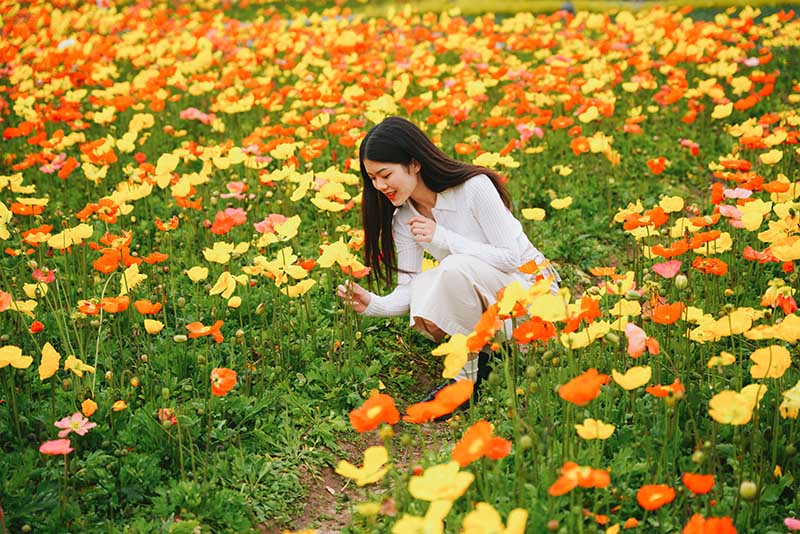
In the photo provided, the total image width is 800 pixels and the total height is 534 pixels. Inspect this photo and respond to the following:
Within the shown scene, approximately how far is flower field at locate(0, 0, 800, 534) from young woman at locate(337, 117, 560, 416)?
182 mm

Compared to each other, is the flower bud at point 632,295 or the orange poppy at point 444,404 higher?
the orange poppy at point 444,404

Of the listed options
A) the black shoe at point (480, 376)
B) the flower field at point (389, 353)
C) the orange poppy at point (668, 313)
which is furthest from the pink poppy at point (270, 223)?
the orange poppy at point (668, 313)

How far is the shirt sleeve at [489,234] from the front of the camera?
11.3ft

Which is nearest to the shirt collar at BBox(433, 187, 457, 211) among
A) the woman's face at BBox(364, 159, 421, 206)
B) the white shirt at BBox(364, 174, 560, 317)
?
the white shirt at BBox(364, 174, 560, 317)

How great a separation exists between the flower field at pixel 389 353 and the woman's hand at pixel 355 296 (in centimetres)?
7

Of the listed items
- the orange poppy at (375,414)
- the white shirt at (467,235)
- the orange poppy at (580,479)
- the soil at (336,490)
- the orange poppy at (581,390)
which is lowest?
the soil at (336,490)

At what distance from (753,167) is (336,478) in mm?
3569

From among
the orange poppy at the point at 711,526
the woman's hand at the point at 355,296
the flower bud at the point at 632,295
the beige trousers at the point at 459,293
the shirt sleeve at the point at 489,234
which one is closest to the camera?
the orange poppy at the point at 711,526

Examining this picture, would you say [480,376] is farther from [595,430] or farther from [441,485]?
[441,485]

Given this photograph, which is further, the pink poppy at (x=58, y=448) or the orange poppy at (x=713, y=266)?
the orange poppy at (x=713, y=266)

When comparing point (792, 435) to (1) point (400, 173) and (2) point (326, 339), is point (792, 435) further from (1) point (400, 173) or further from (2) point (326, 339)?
(2) point (326, 339)

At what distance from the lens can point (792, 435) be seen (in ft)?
8.33

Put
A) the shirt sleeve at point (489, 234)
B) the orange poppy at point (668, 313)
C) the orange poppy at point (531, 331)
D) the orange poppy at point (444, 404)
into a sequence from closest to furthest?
the orange poppy at point (444, 404) → the orange poppy at point (531, 331) → the orange poppy at point (668, 313) → the shirt sleeve at point (489, 234)

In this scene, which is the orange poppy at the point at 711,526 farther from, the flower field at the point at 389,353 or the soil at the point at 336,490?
the soil at the point at 336,490
